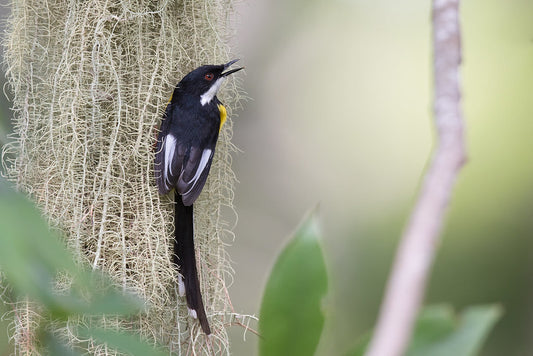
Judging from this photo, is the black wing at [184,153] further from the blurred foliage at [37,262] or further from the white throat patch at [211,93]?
the blurred foliage at [37,262]

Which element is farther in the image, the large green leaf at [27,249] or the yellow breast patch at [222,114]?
the yellow breast patch at [222,114]

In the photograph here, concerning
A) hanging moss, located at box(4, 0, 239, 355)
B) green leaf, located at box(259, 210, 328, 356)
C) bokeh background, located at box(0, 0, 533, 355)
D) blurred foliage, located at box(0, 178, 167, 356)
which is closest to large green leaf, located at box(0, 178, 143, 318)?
blurred foliage, located at box(0, 178, 167, 356)

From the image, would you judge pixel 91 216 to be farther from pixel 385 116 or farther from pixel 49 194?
pixel 385 116

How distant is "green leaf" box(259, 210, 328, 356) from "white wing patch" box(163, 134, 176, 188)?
2.76 feet

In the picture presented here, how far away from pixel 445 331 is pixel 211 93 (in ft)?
3.99

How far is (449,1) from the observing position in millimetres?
743

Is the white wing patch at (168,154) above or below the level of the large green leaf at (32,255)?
below

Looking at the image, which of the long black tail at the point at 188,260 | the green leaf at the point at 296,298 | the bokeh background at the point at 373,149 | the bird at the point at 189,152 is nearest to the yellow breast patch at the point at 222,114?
the bird at the point at 189,152

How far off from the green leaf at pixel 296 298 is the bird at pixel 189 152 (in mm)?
804

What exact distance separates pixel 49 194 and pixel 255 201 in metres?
2.00

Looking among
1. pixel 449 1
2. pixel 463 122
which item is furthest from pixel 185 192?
pixel 463 122

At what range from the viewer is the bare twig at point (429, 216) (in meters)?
0.42

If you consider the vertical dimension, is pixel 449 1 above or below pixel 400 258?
above

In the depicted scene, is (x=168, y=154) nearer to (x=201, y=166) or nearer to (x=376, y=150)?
(x=201, y=166)
